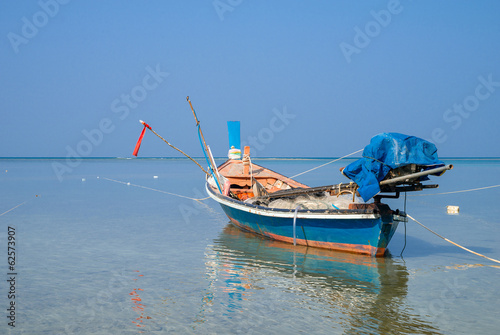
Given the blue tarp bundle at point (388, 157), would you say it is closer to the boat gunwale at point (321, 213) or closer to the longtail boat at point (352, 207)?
the longtail boat at point (352, 207)

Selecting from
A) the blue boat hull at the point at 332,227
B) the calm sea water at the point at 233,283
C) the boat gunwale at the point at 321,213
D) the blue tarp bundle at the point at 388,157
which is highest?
the blue tarp bundle at the point at 388,157

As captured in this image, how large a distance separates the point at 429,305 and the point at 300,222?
4.10m

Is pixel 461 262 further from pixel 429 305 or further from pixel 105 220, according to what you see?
pixel 105 220

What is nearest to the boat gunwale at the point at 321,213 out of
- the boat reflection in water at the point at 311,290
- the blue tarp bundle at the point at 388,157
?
the blue tarp bundle at the point at 388,157

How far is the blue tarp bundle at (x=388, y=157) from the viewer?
910 centimetres

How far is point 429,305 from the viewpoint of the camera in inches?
301

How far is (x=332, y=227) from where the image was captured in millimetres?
10703

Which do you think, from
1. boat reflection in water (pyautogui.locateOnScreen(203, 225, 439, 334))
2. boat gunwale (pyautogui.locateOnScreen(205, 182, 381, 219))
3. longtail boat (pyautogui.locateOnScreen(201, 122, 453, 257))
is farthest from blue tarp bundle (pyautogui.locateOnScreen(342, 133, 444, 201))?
boat reflection in water (pyautogui.locateOnScreen(203, 225, 439, 334))

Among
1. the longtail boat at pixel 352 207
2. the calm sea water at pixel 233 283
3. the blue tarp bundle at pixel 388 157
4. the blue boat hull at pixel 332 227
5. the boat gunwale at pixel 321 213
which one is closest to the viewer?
the calm sea water at pixel 233 283

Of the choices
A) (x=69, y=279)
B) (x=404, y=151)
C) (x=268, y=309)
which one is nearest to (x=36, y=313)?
(x=69, y=279)

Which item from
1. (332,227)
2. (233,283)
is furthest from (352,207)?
(233,283)

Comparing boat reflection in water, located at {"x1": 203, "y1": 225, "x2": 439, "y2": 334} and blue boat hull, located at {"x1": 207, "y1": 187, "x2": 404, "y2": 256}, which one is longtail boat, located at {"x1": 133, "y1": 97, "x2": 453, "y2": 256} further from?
boat reflection in water, located at {"x1": 203, "y1": 225, "x2": 439, "y2": 334}

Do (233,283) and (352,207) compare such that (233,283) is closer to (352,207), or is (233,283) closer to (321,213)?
(321,213)

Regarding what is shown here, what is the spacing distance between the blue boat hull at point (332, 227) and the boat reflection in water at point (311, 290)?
302mm
